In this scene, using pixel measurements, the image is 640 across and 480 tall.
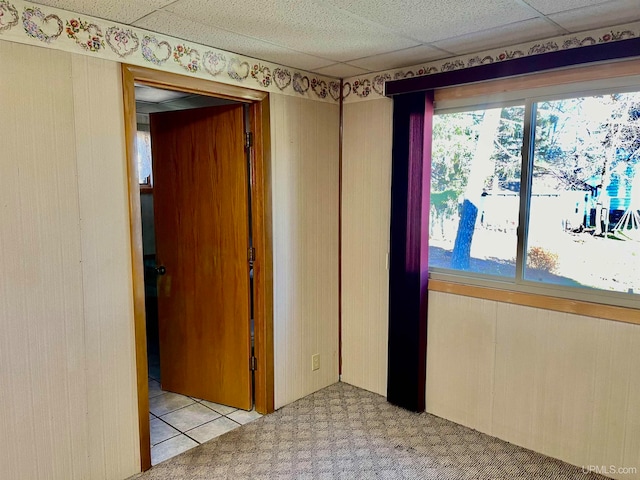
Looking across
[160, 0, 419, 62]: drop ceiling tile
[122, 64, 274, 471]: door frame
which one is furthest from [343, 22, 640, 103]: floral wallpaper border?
[122, 64, 274, 471]: door frame

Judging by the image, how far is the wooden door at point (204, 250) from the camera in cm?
300

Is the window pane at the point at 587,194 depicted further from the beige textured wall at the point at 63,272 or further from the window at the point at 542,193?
the beige textured wall at the point at 63,272

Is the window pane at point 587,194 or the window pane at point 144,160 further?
the window pane at point 144,160

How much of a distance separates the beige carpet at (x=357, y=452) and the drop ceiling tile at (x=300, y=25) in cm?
222

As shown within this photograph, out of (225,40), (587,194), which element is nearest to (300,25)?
(225,40)

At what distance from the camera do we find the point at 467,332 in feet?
9.32

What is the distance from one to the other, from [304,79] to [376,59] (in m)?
0.54

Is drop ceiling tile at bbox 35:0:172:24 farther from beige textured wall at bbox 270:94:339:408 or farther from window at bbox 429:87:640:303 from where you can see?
window at bbox 429:87:640:303

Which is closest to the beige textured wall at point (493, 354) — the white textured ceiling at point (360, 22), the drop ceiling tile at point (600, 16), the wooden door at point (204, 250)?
the white textured ceiling at point (360, 22)

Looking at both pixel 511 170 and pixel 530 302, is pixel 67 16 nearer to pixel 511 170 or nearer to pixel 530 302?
pixel 511 170

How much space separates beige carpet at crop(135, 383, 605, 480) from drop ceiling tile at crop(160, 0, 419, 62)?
2220mm

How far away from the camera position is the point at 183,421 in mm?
2982

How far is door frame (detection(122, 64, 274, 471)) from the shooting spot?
7.54ft

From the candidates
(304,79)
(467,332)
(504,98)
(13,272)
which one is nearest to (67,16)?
(13,272)
